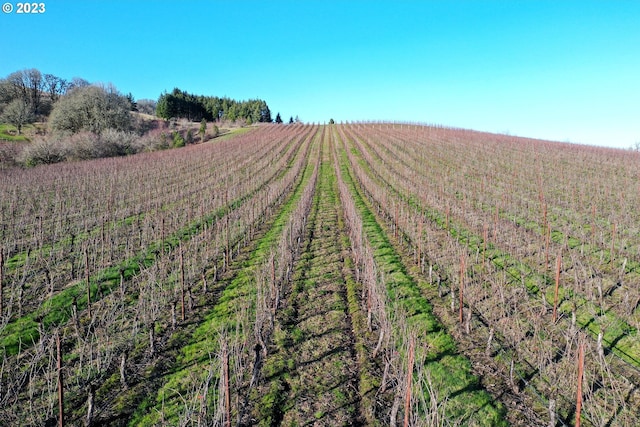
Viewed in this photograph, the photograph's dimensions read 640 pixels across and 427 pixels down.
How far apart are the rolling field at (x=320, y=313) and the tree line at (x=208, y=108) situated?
167 ft

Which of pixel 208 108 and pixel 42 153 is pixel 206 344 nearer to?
pixel 42 153

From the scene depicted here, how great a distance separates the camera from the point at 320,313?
21.8 feet

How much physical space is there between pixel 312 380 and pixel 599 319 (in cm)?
503

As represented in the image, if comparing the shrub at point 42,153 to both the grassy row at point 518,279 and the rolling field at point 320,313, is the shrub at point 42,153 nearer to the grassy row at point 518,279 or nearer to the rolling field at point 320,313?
the rolling field at point 320,313

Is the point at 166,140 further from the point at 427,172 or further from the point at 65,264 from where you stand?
the point at 65,264

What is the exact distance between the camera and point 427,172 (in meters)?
22.9

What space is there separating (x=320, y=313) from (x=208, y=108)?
2950 inches

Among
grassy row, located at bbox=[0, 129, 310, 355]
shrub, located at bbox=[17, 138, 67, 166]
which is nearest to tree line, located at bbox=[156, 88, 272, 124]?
shrub, located at bbox=[17, 138, 67, 166]

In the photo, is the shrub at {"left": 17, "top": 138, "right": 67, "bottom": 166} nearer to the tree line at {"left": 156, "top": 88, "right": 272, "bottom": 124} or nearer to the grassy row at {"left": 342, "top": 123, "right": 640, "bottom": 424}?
the grassy row at {"left": 342, "top": 123, "right": 640, "bottom": 424}

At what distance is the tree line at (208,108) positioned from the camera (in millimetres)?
62219

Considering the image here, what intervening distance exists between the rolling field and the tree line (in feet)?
167

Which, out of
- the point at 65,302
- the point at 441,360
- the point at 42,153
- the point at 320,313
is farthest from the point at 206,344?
the point at 42,153

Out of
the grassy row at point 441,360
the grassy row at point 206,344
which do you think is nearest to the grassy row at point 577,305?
the grassy row at point 441,360

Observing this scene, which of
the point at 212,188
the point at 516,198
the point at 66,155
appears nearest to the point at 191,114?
the point at 66,155
